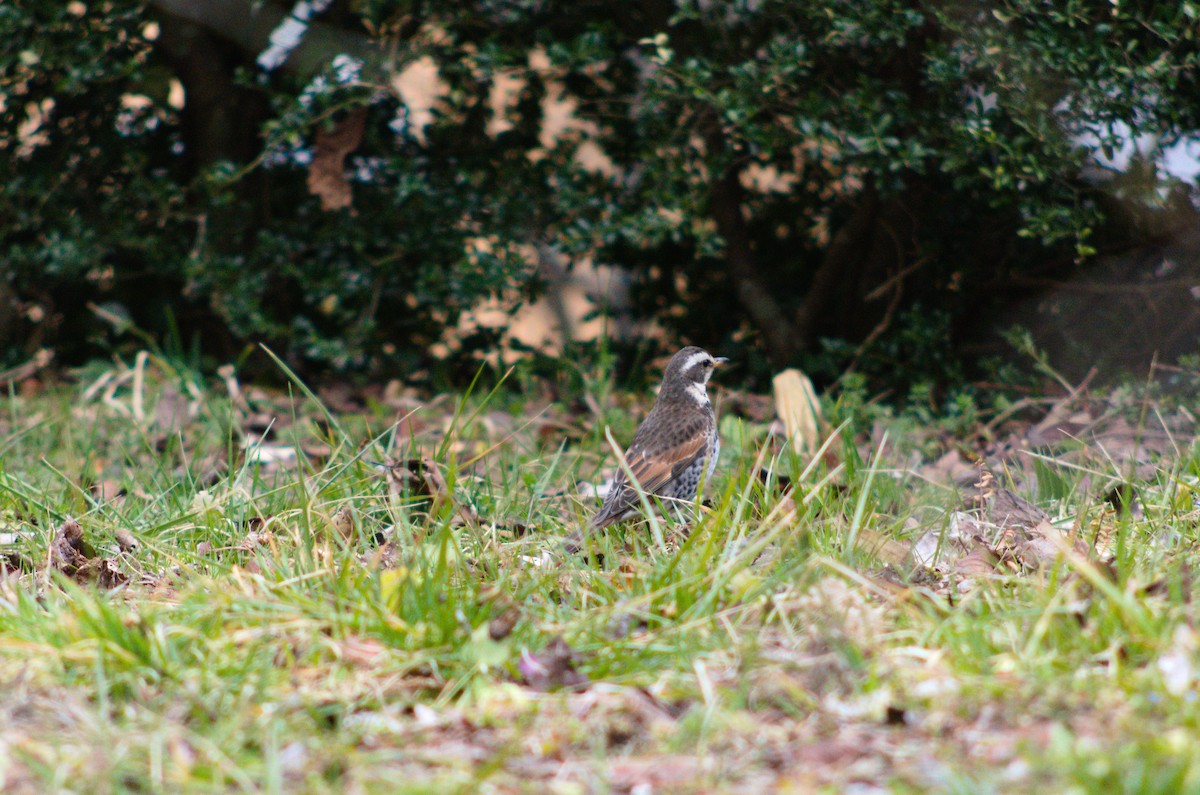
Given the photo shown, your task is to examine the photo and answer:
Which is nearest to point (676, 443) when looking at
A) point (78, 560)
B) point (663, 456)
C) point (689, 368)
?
point (663, 456)

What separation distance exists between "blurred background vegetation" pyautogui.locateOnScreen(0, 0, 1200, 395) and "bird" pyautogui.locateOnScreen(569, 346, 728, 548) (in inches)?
38.9

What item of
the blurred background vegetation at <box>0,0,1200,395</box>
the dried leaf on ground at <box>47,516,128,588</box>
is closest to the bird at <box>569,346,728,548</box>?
the blurred background vegetation at <box>0,0,1200,395</box>

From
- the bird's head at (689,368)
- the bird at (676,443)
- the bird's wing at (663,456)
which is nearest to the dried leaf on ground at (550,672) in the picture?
the bird at (676,443)

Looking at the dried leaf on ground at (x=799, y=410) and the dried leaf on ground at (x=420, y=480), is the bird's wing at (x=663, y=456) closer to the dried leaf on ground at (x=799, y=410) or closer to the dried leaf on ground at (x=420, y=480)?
the dried leaf on ground at (x=799, y=410)

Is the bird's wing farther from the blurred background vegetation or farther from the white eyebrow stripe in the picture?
the blurred background vegetation

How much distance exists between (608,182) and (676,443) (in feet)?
6.53

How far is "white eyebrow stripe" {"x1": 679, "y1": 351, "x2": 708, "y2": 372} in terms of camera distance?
5.05 m

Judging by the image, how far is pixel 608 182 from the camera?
5.98 metres

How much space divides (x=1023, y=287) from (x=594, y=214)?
225cm

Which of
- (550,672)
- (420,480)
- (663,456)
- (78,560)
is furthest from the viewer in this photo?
(663,456)

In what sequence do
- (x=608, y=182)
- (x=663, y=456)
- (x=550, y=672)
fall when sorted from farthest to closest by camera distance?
(x=608, y=182) < (x=663, y=456) < (x=550, y=672)

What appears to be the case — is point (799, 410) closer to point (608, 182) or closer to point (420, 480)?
point (608, 182)

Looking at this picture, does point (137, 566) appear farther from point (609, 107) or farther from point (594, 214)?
point (609, 107)

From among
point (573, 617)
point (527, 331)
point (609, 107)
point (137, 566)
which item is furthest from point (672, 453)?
point (527, 331)
